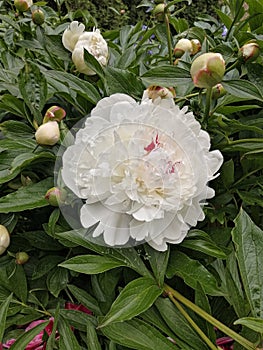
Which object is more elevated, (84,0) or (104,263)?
(104,263)

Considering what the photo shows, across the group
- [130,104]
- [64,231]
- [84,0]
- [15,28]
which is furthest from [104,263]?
[84,0]

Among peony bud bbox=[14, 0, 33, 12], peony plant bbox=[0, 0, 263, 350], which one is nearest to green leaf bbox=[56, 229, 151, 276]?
peony plant bbox=[0, 0, 263, 350]

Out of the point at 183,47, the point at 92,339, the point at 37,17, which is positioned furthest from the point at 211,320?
the point at 37,17

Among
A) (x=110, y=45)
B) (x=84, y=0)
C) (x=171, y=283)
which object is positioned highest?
(x=110, y=45)

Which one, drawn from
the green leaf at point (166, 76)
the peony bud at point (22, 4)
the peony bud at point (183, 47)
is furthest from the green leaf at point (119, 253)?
the peony bud at point (22, 4)

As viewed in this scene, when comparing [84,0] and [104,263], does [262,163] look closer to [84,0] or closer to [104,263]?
[104,263]

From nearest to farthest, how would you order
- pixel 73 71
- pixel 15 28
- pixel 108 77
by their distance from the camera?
1. pixel 108 77
2. pixel 73 71
3. pixel 15 28

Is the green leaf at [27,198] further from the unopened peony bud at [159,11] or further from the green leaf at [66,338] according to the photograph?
the unopened peony bud at [159,11]

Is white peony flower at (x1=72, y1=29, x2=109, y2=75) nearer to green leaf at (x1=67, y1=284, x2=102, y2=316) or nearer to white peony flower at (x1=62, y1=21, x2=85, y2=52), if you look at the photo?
white peony flower at (x1=62, y1=21, x2=85, y2=52)
